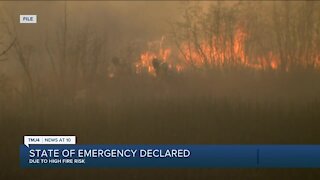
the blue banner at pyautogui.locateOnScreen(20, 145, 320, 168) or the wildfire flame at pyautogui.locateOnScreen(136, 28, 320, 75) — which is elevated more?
the wildfire flame at pyautogui.locateOnScreen(136, 28, 320, 75)

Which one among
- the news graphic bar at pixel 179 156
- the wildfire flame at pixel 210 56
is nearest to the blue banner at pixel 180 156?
the news graphic bar at pixel 179 156

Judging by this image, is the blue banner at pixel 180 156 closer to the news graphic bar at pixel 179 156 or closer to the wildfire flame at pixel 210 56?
the news graphic bar at pixel 179 156

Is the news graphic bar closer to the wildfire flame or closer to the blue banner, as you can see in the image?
the blue banner

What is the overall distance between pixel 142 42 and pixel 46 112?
A: 0.79 metres

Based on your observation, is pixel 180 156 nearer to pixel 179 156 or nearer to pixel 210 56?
pixel 179 156

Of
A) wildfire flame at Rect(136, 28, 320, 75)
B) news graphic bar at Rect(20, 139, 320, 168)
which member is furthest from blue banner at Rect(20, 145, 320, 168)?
wildfire flame at Rect(136, 28, 320, 75)

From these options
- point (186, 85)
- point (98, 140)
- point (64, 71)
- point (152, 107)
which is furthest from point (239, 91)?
point (64, 71)

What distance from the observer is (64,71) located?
86.4 inches

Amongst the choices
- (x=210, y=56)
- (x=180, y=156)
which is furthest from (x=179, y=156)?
(x=210, y=56)

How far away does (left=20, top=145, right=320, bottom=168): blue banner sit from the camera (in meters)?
2.20

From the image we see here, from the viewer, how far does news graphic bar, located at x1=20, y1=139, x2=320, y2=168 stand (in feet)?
7.20

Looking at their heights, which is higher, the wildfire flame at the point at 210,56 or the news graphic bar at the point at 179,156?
the wildfire flame at the point at 210,56

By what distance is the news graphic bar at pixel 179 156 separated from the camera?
2.20 metres

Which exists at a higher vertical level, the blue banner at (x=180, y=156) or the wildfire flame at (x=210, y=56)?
the wildfire flame at (x=210, y=56)
